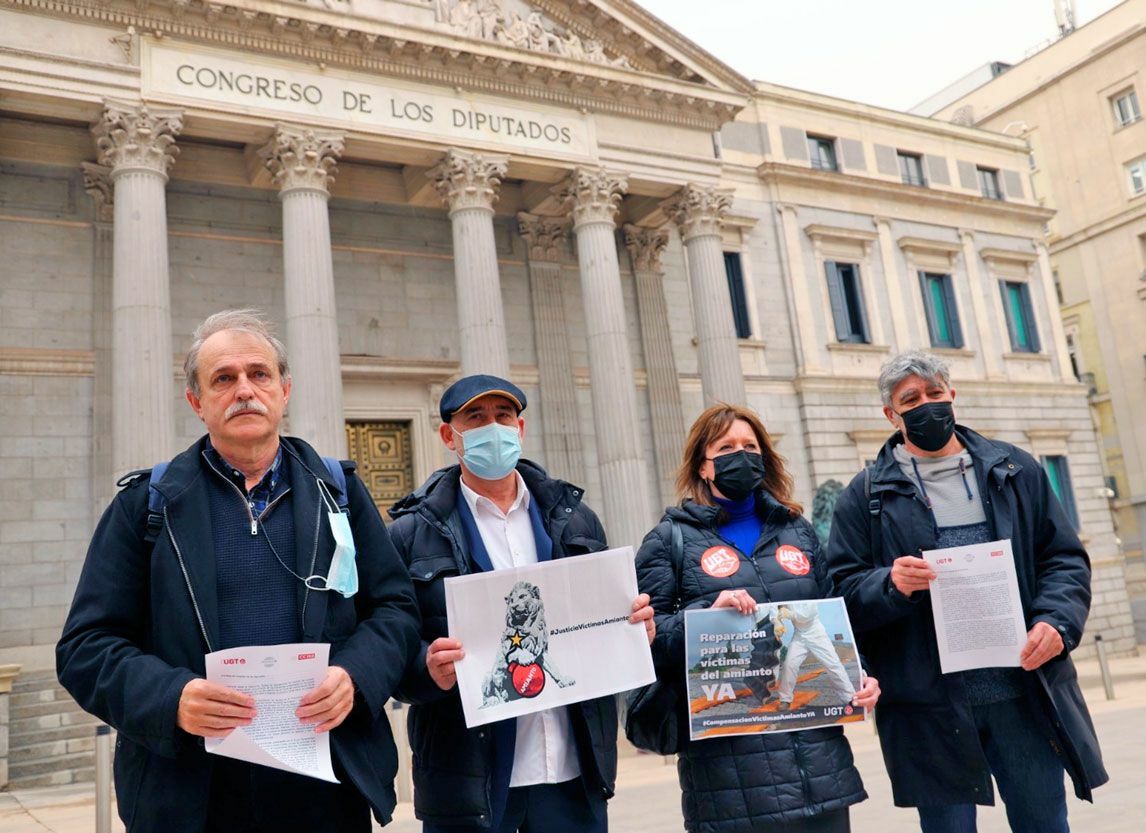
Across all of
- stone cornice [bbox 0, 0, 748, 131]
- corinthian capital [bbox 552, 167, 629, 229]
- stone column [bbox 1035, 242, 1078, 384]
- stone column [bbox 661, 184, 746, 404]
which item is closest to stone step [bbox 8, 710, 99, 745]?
stone cornice [bbox 0, 0, 748, 131]

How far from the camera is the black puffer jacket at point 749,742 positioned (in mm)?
3854

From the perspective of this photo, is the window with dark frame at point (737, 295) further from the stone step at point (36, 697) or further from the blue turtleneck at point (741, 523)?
the blue turtleneck at point (741, 523)

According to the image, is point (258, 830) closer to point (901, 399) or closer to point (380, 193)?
point (901, 399)

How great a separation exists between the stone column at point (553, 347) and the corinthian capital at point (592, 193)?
2435mm

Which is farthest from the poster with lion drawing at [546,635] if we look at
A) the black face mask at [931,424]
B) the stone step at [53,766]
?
the stone step at [53,766]

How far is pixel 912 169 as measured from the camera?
29.7 metres

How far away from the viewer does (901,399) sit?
4824mm

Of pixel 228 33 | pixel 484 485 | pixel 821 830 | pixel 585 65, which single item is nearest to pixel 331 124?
pixel 228 33

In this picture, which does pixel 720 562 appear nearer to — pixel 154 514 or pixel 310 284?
Result: pixel 154 514

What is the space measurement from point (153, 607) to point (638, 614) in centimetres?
173

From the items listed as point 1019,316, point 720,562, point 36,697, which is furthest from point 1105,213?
point 720,562

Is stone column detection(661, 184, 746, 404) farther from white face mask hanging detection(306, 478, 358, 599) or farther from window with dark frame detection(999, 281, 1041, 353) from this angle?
white face mask hanging detection(306, 478, 358, 599)

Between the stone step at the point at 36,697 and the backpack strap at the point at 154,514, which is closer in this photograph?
the backpack strap at the point at 154,514

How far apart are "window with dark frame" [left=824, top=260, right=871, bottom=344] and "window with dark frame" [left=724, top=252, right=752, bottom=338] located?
2.82 metres
